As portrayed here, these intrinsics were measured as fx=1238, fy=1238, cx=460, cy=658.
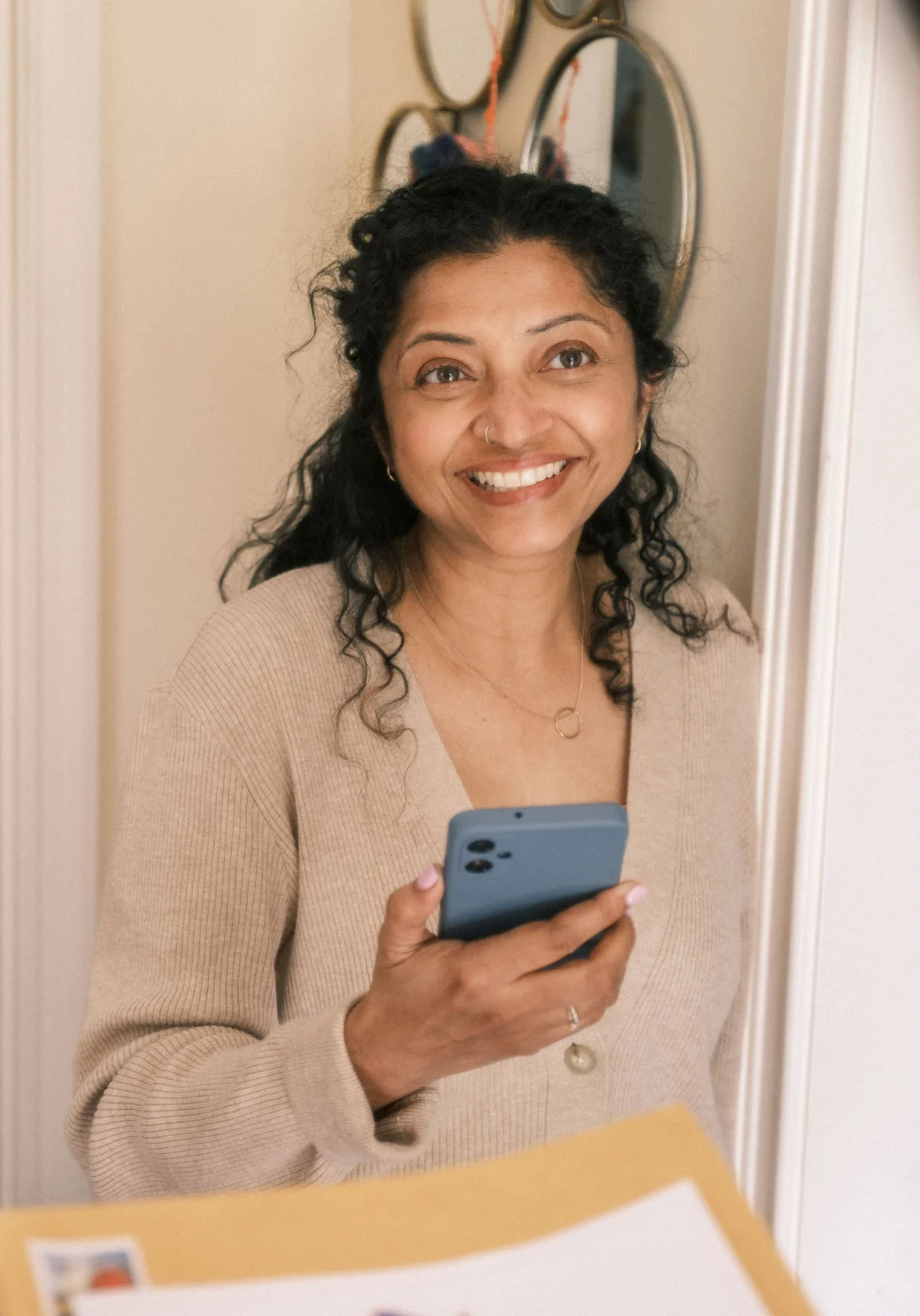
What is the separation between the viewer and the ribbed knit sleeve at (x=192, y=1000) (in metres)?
0.88

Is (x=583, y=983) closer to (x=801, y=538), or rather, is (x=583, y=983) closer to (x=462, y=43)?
(x=801, y=538)

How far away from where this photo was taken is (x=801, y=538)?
1053 mm

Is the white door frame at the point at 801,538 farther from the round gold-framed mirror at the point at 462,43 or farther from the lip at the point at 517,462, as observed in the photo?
the round gold-framed mirror at the point at 462,43

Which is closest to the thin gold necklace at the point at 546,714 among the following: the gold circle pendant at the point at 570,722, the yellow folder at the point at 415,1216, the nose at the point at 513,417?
the gold circle pendant at the point at 570,722

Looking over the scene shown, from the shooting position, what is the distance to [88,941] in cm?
196

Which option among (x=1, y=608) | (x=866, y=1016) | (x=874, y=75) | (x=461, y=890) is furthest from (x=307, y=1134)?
(x=1, y=608)

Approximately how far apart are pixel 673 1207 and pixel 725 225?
93 cm

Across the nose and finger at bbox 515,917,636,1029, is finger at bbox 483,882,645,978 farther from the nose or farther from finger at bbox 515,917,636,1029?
the nose

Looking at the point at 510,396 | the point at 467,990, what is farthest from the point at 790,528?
the point at 467,990

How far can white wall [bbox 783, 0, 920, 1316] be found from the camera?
3.16 feet

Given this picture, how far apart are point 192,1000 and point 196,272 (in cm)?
125

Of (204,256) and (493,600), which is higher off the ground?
(204,256)

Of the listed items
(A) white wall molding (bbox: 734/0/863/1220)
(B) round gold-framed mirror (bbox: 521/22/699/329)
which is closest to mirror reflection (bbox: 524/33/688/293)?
(B) round gold-framed mirror (bbox: 521/22/699/329)

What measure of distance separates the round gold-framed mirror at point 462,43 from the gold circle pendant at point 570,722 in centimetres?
85
